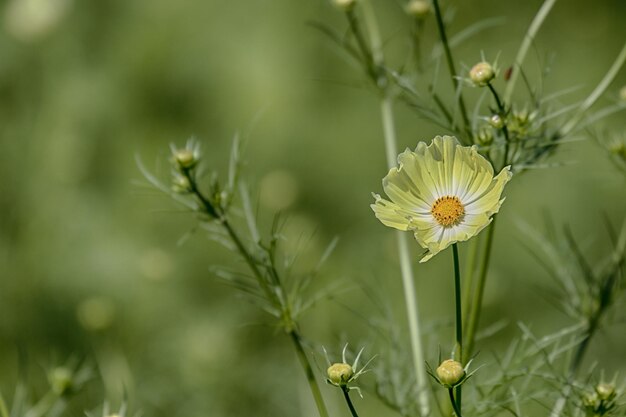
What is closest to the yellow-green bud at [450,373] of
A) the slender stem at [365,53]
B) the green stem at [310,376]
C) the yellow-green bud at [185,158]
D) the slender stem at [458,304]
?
the slender stem at [458,304]

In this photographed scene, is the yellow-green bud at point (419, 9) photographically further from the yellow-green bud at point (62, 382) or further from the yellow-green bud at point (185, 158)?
the yellow-green bud at point (62, 382)

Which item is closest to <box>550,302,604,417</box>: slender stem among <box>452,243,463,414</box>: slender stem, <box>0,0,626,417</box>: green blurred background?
<box>452,243,463,414</box>: slender stem

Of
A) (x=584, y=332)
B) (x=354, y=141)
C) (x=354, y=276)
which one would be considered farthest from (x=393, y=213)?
(x=354, y=141)

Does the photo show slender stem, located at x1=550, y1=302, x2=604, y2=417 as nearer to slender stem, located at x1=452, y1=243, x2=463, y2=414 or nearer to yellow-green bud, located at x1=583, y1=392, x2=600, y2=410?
yellow-green bud, located at x1=583, y1=392, x2=600, y2=410

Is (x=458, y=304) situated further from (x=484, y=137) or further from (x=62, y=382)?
(x=62, y=382)

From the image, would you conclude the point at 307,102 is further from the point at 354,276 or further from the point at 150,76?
the point at 354,276

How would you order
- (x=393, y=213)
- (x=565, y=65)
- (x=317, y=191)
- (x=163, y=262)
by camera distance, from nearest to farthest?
→ (x=393, y=213)
(x=163, y=262)
(x=317, y=191)
(x=565, y=65)

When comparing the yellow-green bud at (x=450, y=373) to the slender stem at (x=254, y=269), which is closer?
the yellow-green bud at (x=450, y=373)

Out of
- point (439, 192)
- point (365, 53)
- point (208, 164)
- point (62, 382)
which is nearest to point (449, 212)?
point (439, 192)
